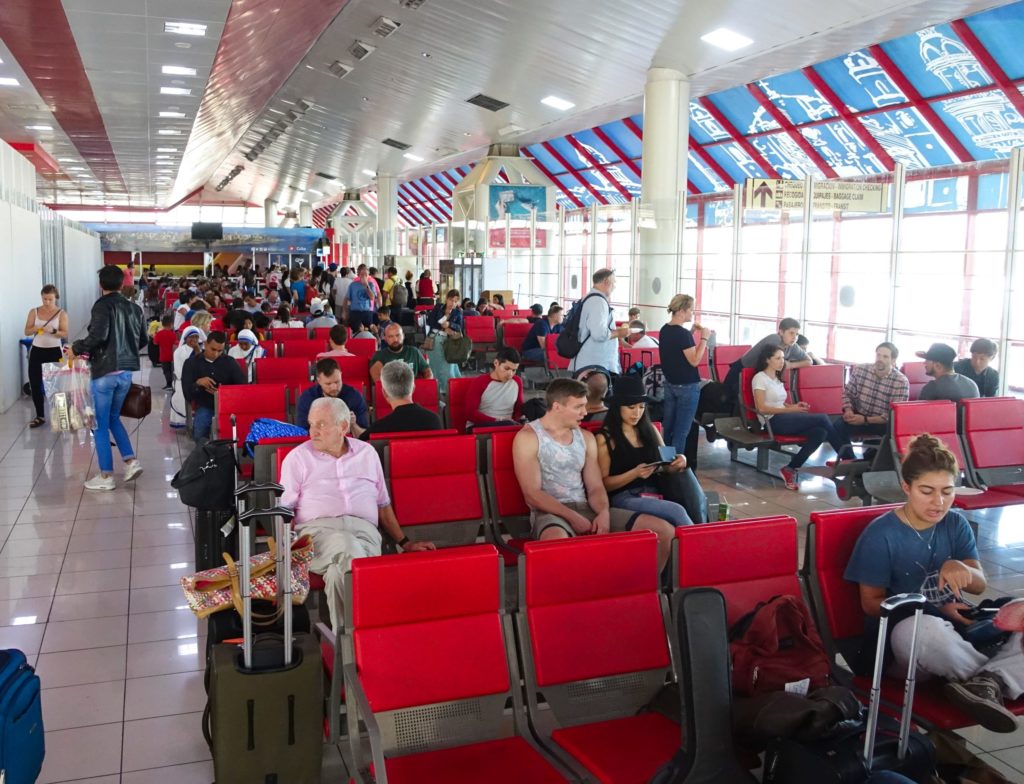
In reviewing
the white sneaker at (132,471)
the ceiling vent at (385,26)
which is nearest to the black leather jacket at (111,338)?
the white sneaker at (132,471)

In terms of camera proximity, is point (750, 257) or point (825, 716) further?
point (750, 257)

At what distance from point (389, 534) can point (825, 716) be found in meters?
2.59

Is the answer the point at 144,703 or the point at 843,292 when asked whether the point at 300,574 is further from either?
the point at 843,292

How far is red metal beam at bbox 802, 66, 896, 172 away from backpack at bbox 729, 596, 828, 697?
16.9 metres

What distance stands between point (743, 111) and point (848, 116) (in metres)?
2.77

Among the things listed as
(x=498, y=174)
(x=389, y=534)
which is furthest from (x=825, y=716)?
(x=498, y=174)

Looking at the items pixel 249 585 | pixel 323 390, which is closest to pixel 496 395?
pixel 323 390

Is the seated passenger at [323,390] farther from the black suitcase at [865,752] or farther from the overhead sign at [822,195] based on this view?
the overhead sign at [822,195]

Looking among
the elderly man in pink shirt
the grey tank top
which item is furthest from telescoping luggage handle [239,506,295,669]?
the grey tank top

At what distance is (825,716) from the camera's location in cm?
282

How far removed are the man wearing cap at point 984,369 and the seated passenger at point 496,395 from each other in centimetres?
399

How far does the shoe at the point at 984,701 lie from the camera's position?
3146 mm

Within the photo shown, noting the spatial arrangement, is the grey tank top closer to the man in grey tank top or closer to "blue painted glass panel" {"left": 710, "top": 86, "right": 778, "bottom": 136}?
the man in grey tank top

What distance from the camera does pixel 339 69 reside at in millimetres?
18844
